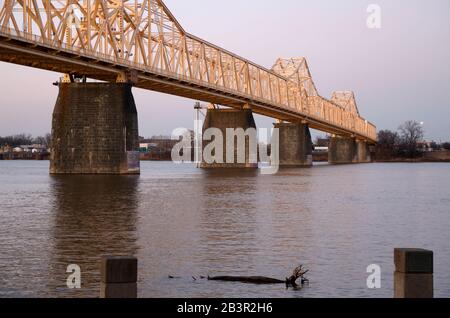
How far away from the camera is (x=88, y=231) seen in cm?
2434

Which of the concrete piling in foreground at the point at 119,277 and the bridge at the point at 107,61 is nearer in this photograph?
the concrete piling in foreground at the point at 119,277

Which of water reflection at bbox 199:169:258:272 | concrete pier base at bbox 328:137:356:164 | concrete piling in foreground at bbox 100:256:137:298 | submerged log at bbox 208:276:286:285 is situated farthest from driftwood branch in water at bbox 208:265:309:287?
concrete pier base at bbox 328:137:356:164

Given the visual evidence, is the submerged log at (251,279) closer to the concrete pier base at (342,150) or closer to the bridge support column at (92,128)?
the bridge support column at (92,128)

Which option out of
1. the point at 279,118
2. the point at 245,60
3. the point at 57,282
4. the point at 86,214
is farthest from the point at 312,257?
the point at 279,118

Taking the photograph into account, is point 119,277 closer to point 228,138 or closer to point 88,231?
point 88,231

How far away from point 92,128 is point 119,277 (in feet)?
182

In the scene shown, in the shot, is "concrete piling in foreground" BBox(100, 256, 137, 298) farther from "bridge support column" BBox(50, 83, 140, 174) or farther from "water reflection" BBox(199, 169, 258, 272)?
"bridge support column" BBox(50, 83, 140, 174)

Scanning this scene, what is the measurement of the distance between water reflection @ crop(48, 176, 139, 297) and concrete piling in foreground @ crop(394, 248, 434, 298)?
5.47m

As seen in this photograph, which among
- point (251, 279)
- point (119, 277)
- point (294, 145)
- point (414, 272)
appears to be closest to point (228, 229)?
point (251, 279)

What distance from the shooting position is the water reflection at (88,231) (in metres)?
15.8

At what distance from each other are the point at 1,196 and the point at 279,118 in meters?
87.5

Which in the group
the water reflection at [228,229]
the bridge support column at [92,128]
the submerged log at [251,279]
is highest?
the bridge support column at [92,128]

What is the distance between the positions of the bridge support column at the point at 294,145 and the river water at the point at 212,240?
3337 inches

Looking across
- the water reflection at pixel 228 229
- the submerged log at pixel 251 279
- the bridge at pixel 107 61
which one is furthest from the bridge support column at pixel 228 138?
the submerged log at pixel 251 279
